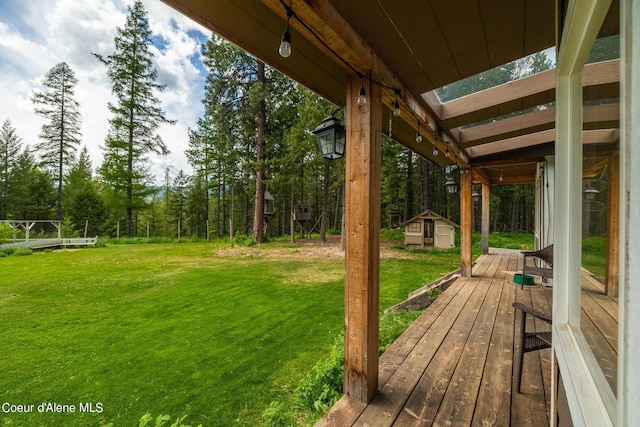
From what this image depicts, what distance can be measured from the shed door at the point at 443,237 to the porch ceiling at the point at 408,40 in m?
8.82

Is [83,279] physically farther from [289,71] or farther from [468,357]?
[468,357]

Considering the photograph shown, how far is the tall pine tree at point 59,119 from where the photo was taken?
47.3 feet

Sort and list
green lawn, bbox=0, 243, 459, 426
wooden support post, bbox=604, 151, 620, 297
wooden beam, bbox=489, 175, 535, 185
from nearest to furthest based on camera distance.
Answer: wooden support post, bbox=604, 151, 620, 297 < green lawn, bbox=0, 243, 459, 426 < wooden beam, bbox=489, 175, 535, 185

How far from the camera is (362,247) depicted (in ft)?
5.56

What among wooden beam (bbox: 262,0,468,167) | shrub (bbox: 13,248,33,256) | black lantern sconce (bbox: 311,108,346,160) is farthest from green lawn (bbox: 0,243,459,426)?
shrub (bbox: 13,248,33,256)

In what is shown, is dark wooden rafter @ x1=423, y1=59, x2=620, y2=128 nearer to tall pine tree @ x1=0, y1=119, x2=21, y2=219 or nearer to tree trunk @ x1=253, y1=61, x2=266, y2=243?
tree trunk @ x1=253, y1=61, x2=266, y2=243

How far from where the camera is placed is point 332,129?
220 cm

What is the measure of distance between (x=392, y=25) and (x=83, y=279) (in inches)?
318

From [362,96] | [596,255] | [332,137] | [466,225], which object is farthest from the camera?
[466,225]

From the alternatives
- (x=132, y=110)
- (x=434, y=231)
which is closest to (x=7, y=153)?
(x=132, y=110)

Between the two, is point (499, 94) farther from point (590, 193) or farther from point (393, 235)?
point (393, 235)

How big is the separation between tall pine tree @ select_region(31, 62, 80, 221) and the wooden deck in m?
20.3

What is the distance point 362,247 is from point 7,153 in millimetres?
28560

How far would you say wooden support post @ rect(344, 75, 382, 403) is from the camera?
167 cm
